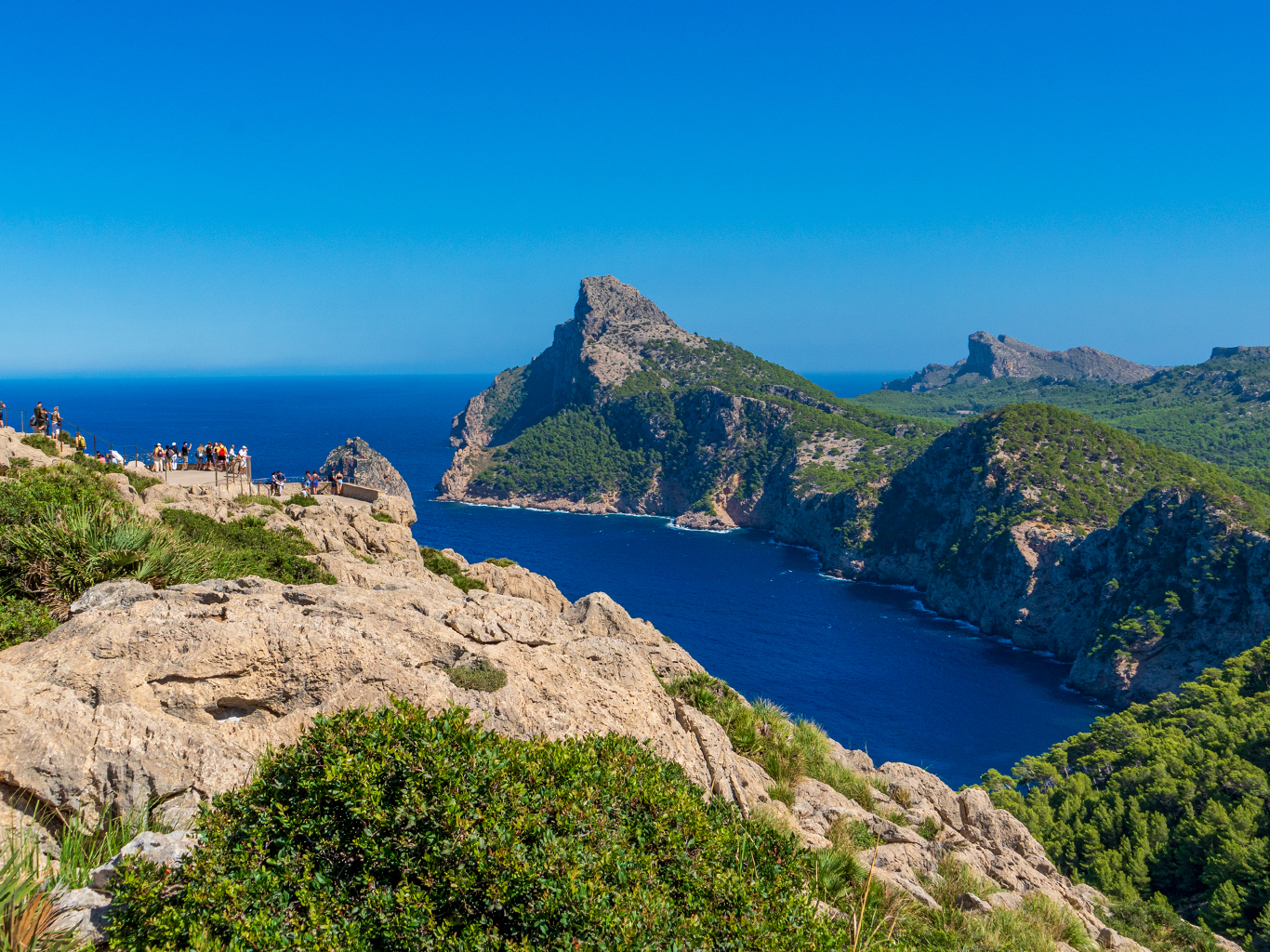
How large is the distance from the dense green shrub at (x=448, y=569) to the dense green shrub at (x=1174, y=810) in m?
24.1

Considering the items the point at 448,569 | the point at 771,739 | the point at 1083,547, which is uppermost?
the point at 771,739

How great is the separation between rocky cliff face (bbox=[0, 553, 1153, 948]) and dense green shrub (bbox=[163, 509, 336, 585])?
12.4ft

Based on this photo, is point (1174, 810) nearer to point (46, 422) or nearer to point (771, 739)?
point (771, 739)

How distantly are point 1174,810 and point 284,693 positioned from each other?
40.5 m

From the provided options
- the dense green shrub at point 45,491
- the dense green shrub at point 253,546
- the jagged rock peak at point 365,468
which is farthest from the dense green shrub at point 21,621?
the jagged rock peak at point 365,468

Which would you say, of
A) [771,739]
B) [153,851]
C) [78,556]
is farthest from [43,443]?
[771,739]

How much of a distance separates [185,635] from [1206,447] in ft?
597

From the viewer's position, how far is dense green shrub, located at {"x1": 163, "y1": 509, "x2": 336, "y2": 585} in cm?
1606

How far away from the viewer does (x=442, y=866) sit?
6289 mm

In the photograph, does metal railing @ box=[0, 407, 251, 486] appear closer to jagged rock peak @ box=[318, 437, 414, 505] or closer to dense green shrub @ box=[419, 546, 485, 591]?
dense green shrub @ box=[419, 546, 485, 591]

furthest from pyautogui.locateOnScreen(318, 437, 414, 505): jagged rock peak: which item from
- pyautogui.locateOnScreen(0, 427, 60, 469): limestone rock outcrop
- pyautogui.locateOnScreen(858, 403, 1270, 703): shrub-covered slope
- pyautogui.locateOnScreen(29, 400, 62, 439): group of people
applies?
pyautogui.locateOnScreen(0, 427, 60, 469): limestone rock outcrop

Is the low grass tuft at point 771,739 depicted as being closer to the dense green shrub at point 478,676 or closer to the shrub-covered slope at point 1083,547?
the dense green shrub at point 478,676

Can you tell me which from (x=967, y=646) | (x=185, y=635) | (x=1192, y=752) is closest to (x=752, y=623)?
(x=967, y=646)

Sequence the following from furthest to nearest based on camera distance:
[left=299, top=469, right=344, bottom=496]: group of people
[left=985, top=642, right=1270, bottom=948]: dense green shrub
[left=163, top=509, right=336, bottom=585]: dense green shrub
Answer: [left=299, top=469, right=344, bottom=496]: group of people
[left=985, top=642, right=1270, bottom=948]: dense green shrub
[left=163, top=509, right=336, bottom=585]: dense green shrub
